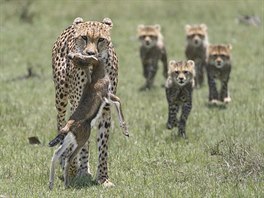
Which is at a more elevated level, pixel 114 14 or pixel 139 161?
pixel 114 14

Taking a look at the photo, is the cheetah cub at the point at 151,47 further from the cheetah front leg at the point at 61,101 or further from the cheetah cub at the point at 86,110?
the cheetah cub at the point at 86,110

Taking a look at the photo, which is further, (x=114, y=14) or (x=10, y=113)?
(x=114, y=14)

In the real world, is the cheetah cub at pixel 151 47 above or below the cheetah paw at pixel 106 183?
above

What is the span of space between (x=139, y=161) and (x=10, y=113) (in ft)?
12.1

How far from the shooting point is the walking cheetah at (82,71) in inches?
332

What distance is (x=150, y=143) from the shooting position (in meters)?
11.1

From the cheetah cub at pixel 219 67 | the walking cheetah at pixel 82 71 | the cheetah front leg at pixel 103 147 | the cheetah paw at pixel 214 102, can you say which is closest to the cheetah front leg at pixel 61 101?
the walking cheetah at pixel 82 71

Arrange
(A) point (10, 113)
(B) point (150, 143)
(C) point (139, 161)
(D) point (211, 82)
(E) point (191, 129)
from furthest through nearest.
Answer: (D) point (211, 82) → (A) point (10, 113) → (E) point (191, 129) → (B) point (150, 143) → (C) point (139, 161)

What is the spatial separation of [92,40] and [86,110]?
756 mm

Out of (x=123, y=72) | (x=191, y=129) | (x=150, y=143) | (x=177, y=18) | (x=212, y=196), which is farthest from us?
(x=177, y=18)

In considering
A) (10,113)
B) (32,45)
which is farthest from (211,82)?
(32,45)

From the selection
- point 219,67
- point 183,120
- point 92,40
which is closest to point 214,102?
point 219,67

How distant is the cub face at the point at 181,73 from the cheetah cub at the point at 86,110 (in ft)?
12.9

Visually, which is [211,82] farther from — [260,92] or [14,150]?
[14,150]
